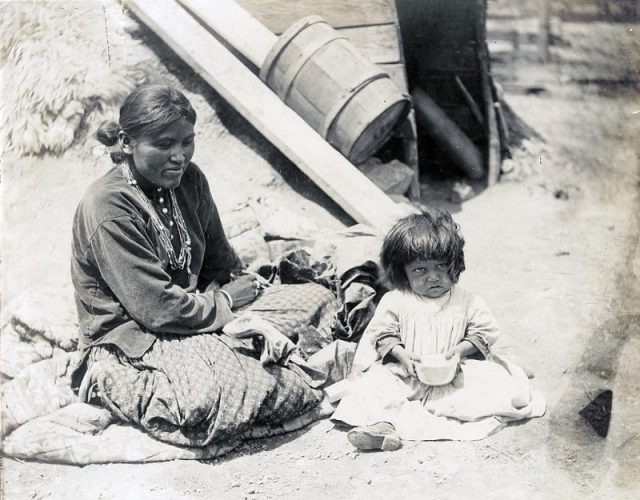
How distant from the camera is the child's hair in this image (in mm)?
3029

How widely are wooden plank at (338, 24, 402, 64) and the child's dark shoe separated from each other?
3487 millimetres

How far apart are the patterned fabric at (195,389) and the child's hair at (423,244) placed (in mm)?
642

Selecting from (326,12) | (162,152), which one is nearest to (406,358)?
(162,152)

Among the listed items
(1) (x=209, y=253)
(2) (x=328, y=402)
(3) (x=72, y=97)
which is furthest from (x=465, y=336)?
(3) (x=72, y=97)

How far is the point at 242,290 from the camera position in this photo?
347 centimetres

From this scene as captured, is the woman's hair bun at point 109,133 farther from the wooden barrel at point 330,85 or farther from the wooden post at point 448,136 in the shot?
the wooden post at point 448,136

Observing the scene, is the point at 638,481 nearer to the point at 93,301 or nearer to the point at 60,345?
the point at 93,301

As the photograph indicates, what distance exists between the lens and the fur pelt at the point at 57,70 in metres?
4.59

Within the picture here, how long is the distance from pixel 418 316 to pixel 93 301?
53.4 inches

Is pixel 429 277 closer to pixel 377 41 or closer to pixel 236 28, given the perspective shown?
pixel 236 28

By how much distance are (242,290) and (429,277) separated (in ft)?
2.98

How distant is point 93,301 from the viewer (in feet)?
9.98

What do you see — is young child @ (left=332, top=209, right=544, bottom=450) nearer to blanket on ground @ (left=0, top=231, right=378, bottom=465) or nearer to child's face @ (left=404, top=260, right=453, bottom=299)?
child's face @ (left=404, top=260, right=453, bottom=299)

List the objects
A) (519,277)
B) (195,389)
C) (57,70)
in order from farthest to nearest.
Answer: (57,70), (519,277), (195,389)
